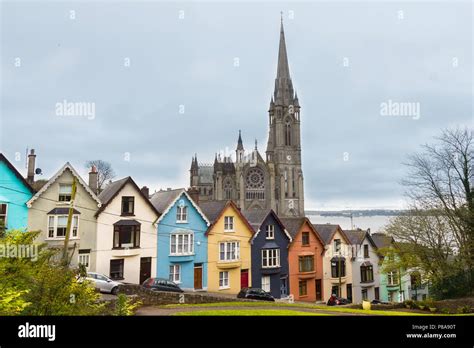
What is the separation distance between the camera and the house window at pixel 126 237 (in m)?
25.0

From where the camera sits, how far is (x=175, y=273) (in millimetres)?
27141

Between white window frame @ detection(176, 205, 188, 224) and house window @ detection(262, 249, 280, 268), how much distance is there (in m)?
7.79

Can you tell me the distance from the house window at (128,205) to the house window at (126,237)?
3.56 ft

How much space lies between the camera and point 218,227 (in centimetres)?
2920

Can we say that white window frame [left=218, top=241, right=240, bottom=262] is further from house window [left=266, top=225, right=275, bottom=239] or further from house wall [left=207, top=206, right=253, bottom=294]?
house window [left=266, top=225, right=275, bottom=239]

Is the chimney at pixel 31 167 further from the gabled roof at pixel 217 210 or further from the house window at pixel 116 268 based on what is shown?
the gabled roof at pixel 217 210

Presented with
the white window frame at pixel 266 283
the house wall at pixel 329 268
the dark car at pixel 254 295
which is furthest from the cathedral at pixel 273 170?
the dark car at pixel 254 295

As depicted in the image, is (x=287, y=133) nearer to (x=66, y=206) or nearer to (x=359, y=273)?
(x=359, y=273)

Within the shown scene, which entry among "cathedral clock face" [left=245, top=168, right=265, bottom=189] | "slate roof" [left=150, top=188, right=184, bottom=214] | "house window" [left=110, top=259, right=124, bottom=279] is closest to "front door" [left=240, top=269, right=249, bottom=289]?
"slate roof" [left=150, top=188, right=184, bottom=214]

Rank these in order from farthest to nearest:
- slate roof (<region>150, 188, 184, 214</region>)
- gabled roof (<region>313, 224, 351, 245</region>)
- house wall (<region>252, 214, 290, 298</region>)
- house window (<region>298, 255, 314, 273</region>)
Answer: gabled roof (<region>313, 224, 351, 245</region>)
house window (<region>298, 255, 314, 273</region>)
house wall (<region>252, 214, 290, 298</region>)
slate roof (<region>150, 188, 184, 214</region>)

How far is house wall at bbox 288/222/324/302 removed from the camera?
31.7m

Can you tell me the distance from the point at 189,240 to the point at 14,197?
1227 cm

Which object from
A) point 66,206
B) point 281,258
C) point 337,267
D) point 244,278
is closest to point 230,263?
point 244,278
